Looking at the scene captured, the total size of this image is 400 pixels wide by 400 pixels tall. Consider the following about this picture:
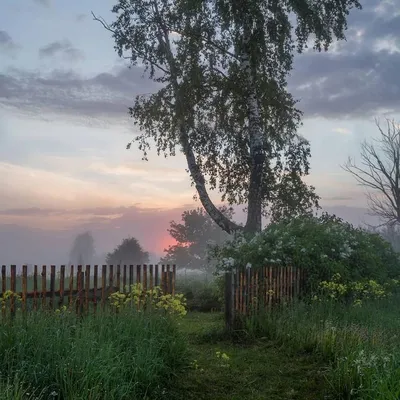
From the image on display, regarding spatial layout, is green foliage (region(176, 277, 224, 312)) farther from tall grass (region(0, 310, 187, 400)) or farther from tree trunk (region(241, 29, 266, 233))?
tall grass (region(0, 310, 187, 400))

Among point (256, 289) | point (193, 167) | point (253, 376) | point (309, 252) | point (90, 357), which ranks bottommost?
point (253, 376)

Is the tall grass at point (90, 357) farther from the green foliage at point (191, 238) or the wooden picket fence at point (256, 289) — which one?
the green foliage at point (191, 238)

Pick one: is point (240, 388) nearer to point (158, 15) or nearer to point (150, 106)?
point (150, 106)

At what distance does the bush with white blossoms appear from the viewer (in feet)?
44.5

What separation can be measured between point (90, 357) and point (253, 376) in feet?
9.08

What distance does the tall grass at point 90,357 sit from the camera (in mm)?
5477

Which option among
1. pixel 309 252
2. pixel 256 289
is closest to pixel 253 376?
pixel 256 289

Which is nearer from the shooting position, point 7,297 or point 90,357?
point 90,357

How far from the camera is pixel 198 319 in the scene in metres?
14.5

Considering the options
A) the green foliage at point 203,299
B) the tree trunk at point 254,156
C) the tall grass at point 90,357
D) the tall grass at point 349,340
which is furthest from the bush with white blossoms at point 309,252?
the tall grass at point 90,357

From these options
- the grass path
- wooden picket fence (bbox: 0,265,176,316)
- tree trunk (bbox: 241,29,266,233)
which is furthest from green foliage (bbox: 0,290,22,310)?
tree trunk (bbox: 241,29,266,233)

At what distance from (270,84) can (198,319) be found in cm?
1057

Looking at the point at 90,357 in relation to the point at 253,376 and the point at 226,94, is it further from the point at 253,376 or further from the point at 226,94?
the point at 226,94

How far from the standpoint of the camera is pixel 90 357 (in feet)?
19.0
